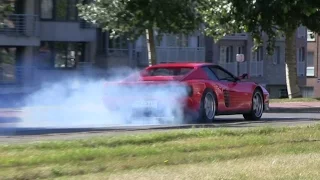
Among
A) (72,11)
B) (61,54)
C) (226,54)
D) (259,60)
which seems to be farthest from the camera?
(259,60)

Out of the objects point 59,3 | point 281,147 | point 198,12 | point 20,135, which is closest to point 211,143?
point 281,147

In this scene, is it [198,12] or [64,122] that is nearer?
[64,122]

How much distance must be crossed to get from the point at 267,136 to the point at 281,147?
154 cm

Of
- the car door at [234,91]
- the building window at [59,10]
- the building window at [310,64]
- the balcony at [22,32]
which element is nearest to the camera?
the car door at [234,91]

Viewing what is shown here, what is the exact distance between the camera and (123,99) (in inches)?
769

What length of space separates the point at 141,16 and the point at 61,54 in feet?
77.0

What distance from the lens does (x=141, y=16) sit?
23344 millimetres

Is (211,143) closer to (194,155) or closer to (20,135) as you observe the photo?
(194,155)

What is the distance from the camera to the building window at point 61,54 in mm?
45375

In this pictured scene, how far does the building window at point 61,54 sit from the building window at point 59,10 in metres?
1.38

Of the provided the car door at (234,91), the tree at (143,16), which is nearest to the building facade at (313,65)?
the tree at (143,16)

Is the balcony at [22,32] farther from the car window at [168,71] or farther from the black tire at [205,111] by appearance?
the black tire at [205,111]

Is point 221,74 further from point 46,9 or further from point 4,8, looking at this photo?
point 46,9

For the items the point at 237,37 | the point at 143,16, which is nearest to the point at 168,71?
the point at 143,16
